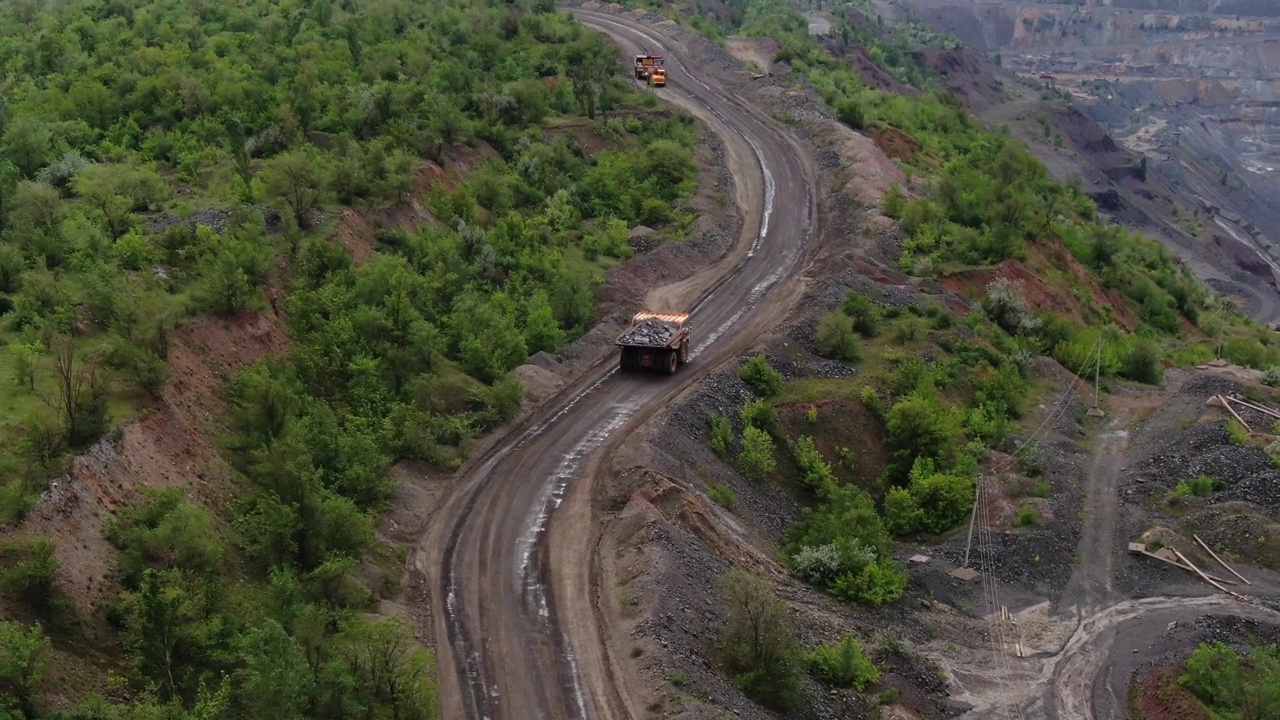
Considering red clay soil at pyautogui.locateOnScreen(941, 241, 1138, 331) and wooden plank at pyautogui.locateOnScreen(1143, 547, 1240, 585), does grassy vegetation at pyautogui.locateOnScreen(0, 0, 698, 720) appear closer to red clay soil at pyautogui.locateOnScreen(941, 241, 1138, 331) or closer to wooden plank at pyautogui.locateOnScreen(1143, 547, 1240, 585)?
red clay soil at pyautogui.locateOnScreen(941, 241, 1138, 331)

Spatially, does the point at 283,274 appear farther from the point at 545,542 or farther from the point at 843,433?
the point at 843,433

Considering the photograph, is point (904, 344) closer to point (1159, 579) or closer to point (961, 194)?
point (1159, 579)

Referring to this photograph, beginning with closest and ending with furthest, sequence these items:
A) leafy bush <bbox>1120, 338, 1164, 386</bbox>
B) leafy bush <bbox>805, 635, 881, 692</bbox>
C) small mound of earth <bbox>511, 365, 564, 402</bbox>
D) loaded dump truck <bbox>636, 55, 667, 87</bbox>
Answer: leafy bush <bbox>805, 635, 881, 692</bbox>
small mound of earth <bbox>511, 365, 564, 402</bbox>
leafy bush <bbox>1120, 338, 1164, 386</bbox>
loaded dump truck <bbox>636, 55, 667, 87</bbox>

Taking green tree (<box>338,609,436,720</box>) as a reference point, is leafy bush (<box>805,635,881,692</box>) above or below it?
below

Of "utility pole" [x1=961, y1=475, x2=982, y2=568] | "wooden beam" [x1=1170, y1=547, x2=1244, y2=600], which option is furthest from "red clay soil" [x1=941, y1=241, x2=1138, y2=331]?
"wooden beam" [x1=1170, y1=547, x2=1244, y2=600]

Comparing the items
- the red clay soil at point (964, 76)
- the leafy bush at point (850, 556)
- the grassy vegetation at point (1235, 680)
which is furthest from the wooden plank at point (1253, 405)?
the red clay soil at point (964, 76)

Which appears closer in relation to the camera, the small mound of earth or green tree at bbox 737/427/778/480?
green tree at bbox 737/427/778/480

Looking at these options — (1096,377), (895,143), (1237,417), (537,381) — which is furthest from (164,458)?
(895,143)
